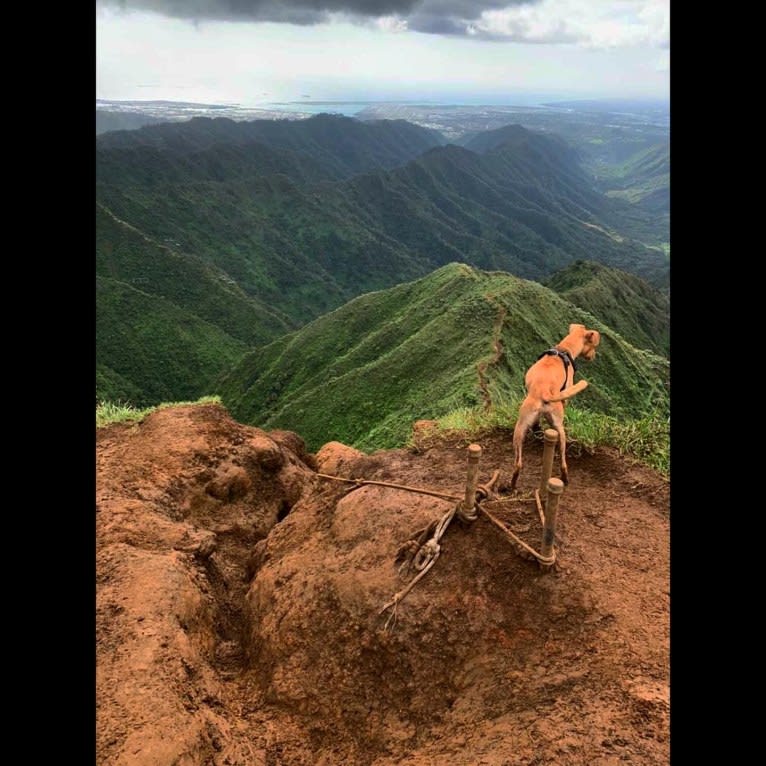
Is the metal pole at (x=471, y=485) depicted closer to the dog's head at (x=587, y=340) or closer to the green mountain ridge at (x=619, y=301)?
the dog's head at (x=587, y=340)

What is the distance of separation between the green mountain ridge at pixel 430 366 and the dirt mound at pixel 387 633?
1391 centimetres

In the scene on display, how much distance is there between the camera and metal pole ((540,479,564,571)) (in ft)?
15.7

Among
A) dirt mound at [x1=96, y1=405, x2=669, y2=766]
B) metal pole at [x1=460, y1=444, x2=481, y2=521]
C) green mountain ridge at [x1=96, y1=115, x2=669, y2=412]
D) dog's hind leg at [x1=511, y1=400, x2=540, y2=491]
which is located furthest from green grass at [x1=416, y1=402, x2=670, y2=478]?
green mountain ridge at [x1=96, y1=115, x2=669, y2=412]

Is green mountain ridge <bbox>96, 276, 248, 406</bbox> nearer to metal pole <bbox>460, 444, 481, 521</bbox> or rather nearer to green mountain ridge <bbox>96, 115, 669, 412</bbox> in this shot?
green mountain ridge <bbox>96, 115, 669, 412</bbox>

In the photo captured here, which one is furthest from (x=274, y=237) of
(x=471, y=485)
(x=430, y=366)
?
(x=471, y=485)

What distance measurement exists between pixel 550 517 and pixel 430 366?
79.8ft

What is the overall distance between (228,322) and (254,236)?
41.9 metres

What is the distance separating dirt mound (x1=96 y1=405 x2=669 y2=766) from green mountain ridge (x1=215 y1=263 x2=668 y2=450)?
13.9m

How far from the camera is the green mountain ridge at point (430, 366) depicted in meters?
25.6

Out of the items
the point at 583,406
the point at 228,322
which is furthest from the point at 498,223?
the point at 583,406

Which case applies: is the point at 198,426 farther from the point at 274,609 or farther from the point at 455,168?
the point at 455,168

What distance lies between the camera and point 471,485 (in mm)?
5508
